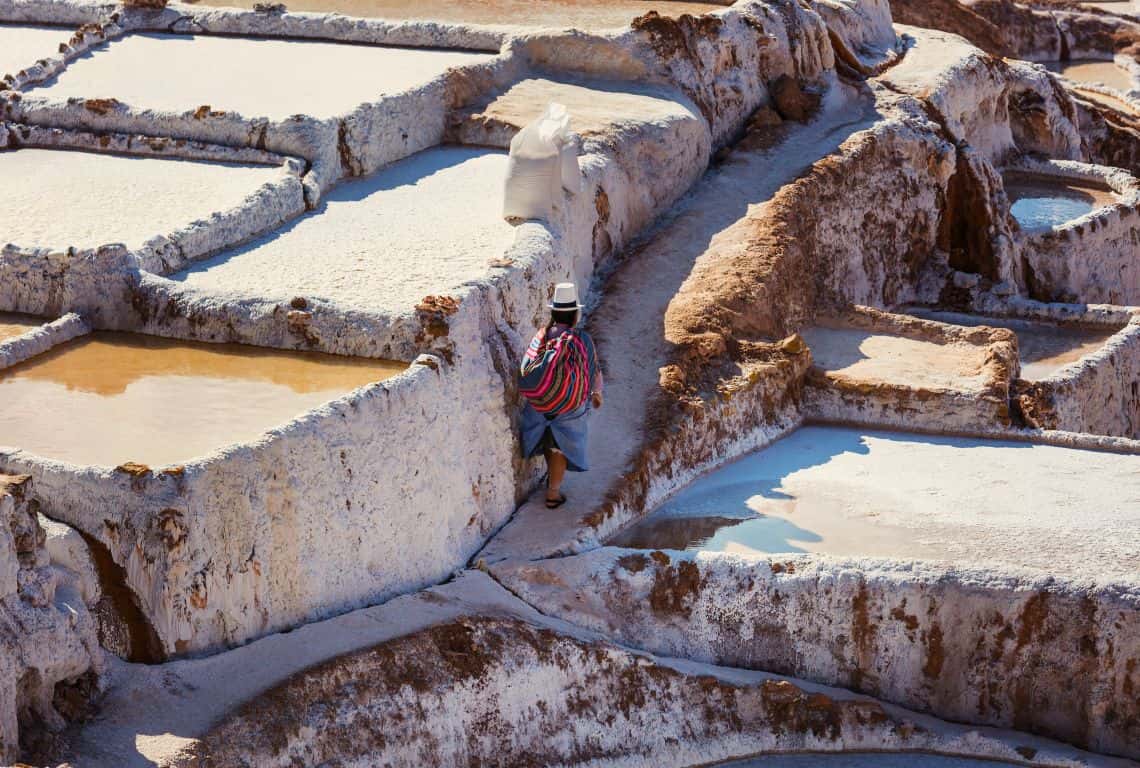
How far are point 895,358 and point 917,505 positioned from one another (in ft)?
8.84

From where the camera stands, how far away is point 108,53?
1543 centimetres

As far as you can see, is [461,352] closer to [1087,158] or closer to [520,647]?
[520,647]

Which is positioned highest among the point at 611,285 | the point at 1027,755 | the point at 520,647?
the point at 611,285

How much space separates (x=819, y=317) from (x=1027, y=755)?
5.12m

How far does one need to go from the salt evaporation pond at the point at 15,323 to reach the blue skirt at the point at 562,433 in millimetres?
3024

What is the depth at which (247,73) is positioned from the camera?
14719 millimetres

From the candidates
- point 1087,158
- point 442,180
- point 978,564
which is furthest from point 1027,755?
point 1087,158

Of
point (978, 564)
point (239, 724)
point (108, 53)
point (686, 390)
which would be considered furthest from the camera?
point (108, 53)

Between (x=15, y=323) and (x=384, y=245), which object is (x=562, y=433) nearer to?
(x=384, y=245)

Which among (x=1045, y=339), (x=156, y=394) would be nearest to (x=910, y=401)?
(x=1045, y=339)

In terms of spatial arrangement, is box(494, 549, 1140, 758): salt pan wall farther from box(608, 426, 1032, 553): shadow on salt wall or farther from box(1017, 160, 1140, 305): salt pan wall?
box(1017, 160, 1140, 305): salt pan wall

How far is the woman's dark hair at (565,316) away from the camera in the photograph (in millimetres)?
10094

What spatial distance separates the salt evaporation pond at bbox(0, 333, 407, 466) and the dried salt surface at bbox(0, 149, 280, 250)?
3.29 feet

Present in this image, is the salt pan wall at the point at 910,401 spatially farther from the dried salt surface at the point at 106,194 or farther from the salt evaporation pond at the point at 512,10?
the salt evaporation pond at the point at 512,10
